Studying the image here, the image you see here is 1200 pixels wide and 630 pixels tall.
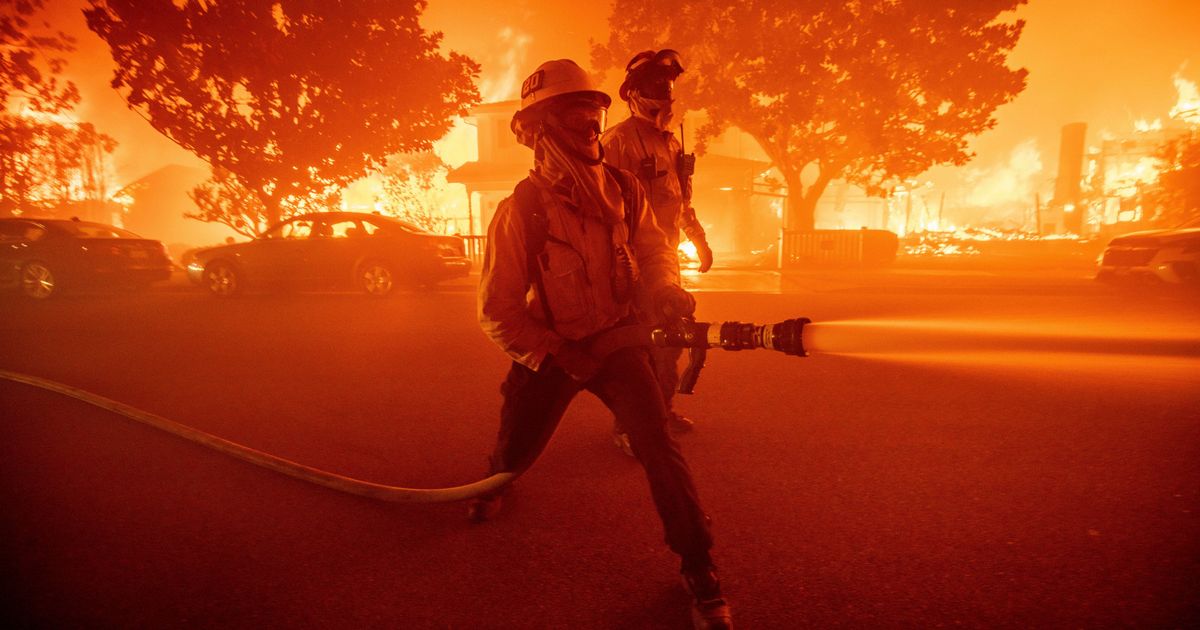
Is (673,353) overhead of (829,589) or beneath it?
overhead

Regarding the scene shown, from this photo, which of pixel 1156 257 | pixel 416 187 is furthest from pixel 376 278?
pixel 416 187

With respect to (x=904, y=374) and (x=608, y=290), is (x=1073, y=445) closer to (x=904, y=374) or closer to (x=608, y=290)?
(x=904, y=374)

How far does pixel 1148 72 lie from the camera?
61.5 meters

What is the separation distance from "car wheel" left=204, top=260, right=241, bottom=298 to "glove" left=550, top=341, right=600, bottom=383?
1213 centimetres

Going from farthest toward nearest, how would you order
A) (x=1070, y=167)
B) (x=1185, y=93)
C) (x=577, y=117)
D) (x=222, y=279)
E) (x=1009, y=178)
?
1. (x=1009, y=178)
2. (x=1185, y=93)
3. (x=1070, y=167)
4. (x=222, y=279)
5. (x=577, y=117)

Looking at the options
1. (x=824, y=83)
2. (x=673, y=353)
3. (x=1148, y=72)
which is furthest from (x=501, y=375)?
(x=1148, y=72)

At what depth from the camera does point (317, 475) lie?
3248 mm

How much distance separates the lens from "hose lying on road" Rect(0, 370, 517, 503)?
8.81ft

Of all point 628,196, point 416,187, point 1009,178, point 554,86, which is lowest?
point 628,196

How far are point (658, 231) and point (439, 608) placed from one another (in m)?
1.71

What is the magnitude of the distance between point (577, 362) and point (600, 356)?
0.30 ft

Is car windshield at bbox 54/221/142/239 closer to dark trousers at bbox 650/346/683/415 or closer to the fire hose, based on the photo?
the fire hose

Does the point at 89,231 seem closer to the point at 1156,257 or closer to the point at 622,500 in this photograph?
the point at 622,500

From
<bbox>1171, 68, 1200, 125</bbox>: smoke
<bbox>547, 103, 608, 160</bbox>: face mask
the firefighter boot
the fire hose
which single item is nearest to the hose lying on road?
the fire hose
